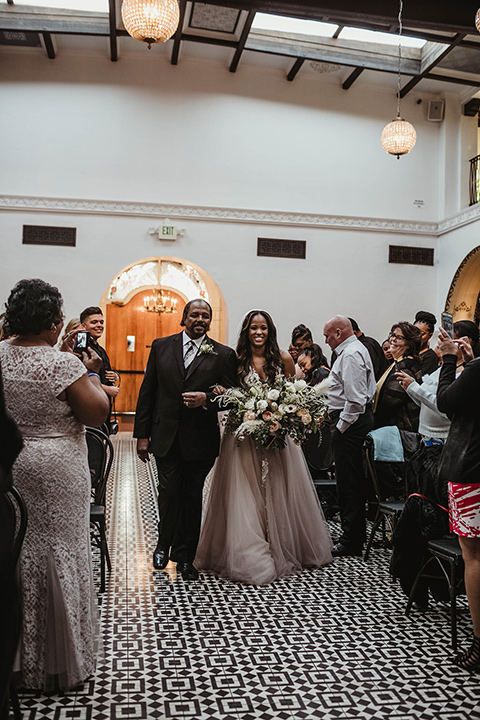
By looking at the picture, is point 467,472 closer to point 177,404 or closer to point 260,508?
point 260,508

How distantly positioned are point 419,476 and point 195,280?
471 inches

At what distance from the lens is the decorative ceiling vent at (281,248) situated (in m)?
11.7

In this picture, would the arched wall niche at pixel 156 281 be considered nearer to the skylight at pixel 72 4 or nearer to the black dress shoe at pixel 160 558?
the skylight at pixel 72 4

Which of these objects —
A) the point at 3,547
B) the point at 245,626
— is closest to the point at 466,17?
the point at 245,626

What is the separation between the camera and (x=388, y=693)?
282 centimetres

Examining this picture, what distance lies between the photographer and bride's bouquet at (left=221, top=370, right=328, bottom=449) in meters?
4.30

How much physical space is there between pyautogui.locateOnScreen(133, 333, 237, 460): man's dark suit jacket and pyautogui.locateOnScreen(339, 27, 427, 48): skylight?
8452 mm

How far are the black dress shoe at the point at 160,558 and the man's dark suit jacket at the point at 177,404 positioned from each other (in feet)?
2.24

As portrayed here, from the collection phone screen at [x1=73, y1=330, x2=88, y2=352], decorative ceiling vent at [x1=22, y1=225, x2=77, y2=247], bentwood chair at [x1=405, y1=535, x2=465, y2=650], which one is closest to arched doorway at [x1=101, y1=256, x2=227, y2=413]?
decorative ceiling vent at [x1=22, y1=225, x2=77, y2=247]

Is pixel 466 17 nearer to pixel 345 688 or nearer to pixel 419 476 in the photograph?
pixel 419 476

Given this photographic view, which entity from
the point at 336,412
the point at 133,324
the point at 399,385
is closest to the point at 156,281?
the point at 133,324

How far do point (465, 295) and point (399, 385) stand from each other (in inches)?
287

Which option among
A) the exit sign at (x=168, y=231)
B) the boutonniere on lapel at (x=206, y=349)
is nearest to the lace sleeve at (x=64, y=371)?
the boutonniere on lapel at (x=206, y=349)

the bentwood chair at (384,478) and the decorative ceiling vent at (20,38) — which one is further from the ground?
the decorative ceiling vent at (20,38)
